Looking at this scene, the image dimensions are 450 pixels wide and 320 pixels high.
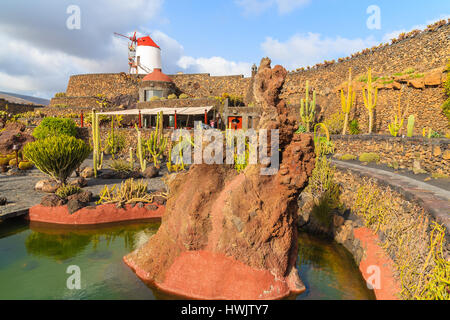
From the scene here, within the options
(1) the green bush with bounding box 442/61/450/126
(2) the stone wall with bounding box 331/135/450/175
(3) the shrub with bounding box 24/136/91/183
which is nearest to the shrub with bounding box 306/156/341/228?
(2) the stone wall with bounding box 331/135/450/175

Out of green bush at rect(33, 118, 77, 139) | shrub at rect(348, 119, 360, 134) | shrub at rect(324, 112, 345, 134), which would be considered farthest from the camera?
shrub at rect(324, 112, 345, 134)

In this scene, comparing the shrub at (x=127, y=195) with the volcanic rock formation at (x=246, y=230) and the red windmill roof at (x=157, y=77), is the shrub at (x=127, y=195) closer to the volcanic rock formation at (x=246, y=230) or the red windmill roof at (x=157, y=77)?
the volcanic rock formation at (x=246, y=230)

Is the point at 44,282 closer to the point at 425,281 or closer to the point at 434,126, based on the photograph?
the point at 425,281

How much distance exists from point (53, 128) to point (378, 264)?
2071cm

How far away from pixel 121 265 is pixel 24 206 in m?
5.01

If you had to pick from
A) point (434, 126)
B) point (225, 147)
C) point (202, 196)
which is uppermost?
point (434, 126)

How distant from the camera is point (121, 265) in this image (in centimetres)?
512

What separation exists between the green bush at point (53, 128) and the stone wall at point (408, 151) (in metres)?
17.9

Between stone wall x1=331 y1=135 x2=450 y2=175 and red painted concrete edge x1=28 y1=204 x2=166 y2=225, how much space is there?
9.28 m

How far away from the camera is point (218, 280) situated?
400cm

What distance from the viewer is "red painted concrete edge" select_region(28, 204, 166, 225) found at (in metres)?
7.60

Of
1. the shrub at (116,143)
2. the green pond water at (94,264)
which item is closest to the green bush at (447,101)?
the green pond water at (94,264)

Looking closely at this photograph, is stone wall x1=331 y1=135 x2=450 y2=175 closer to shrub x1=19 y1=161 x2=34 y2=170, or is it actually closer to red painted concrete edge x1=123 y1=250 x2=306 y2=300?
red painted concrete edge x1=123 y1=250 x2=306 y2=300
